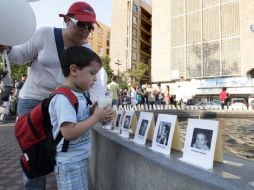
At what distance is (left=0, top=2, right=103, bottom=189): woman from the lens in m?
2.28

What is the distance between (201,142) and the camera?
1.73 meters

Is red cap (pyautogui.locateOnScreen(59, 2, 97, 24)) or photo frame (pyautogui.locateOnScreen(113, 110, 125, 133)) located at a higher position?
red cap (pyautogui.locateOnScreen(59, 2, 97, 24))

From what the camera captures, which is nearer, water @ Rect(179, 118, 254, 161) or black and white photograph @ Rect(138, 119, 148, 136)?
black and white photograph @ Rect(138, 119, 148, 136)

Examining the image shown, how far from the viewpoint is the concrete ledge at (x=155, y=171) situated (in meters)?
1.40

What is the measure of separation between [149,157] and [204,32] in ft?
127

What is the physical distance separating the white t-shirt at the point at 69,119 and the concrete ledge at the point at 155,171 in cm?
36

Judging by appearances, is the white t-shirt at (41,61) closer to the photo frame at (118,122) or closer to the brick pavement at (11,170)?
the photo frame at (118,122)

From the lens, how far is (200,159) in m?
1.70

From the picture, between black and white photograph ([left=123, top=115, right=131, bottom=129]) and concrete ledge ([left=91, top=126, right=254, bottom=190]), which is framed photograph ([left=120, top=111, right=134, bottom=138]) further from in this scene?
concrete ledge ([left=91, top=126, right=254, bottom=190])

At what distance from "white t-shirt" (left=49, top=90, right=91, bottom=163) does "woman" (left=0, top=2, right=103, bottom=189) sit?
579mm

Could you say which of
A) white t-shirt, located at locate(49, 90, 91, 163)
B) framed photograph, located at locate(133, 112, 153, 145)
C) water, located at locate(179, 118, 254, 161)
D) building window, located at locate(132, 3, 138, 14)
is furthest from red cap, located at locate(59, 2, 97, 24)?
building window, located at locate(132, 3, 138, 14)

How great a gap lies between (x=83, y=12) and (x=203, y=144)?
4.21ft

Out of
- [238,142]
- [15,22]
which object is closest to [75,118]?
[15,22]

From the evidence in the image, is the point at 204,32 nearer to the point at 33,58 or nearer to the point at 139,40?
the point at 139,40
